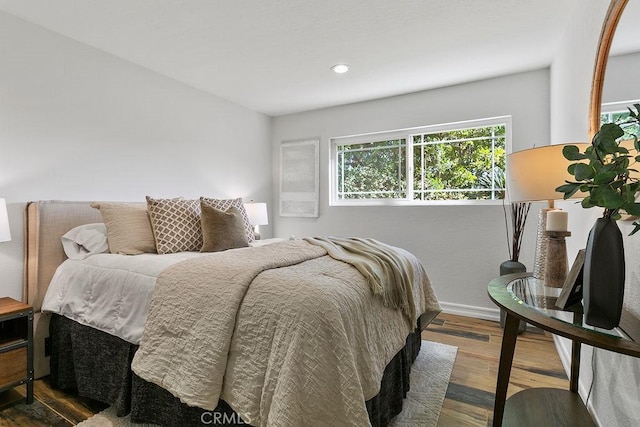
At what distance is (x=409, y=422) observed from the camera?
5.44 feet

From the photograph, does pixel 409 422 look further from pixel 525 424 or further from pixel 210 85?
pixel 210 85

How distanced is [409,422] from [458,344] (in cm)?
115

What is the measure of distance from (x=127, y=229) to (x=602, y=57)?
9.18ft

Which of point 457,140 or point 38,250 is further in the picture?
point 457,140

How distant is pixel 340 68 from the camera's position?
2.93 m

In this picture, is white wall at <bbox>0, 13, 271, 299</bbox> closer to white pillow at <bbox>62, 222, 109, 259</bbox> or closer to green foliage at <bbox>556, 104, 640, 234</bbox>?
white pillow at <bbox>62, 222, 109, 259</bbox>

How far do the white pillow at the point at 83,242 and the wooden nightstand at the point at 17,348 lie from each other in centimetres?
42

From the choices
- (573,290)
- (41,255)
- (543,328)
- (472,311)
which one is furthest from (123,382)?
(472,311)

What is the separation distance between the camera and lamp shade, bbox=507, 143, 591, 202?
145cm

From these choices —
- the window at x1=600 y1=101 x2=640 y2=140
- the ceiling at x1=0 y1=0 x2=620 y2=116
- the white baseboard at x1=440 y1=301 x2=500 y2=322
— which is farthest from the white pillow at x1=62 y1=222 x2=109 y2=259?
the white baseboard at x1=440 y1=301 x2=500 y2=322

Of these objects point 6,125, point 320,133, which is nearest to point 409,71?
point 320,133

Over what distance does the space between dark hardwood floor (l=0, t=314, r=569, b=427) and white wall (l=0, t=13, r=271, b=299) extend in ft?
2.48

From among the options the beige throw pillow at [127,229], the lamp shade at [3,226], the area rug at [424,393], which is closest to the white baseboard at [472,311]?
the area rug at [424,393]

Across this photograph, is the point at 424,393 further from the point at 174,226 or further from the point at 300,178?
the point at 300,178
